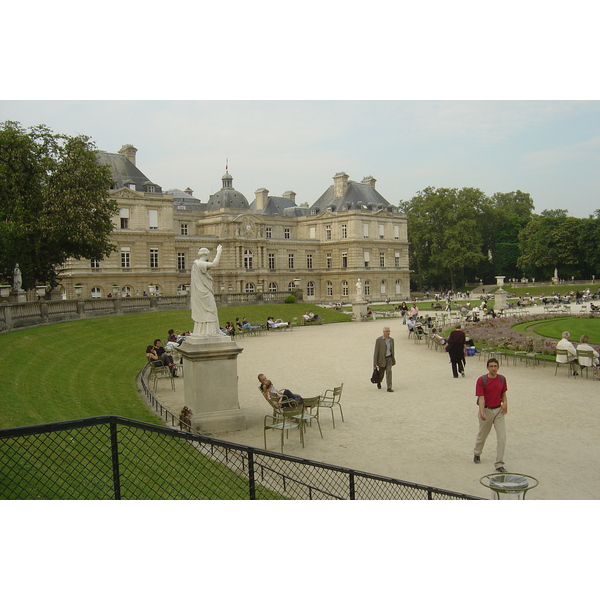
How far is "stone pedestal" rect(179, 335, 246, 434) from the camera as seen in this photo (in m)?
11.0

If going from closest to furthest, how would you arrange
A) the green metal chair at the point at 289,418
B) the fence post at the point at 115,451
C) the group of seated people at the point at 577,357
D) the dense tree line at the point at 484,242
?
the fence post at the point at 115,451
the green metal chair at the point at 289,418
the group of seated people at the point at 577,357
the dense tree line at the point at 484,242

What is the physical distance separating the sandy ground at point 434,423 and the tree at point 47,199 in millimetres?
10681

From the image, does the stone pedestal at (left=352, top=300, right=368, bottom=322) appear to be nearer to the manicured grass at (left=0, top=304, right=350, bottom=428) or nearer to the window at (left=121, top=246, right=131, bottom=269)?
the manicured grass at (left=0, top=304, right=350, bottom=428)

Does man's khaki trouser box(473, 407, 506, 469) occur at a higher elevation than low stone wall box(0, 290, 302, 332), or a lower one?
lower

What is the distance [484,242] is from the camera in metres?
79.9

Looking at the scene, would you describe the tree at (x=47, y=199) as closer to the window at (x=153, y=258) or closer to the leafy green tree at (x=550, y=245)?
the window at (x=153, y=258)

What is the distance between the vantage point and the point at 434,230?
236 ft

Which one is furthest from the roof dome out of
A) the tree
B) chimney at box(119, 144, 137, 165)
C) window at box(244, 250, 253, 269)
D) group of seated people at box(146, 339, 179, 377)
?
group of seated people at box(146, 339, 179, 377)

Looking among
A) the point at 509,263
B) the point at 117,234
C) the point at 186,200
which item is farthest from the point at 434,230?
the point at 117,234

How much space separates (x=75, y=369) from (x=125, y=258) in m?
34.7

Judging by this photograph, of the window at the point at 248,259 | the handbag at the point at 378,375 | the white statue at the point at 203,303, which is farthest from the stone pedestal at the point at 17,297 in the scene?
the window at the point at 248,259

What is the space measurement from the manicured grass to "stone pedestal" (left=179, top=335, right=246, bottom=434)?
3.28ft

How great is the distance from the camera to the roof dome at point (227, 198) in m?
60.6

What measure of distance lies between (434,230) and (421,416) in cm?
6268
